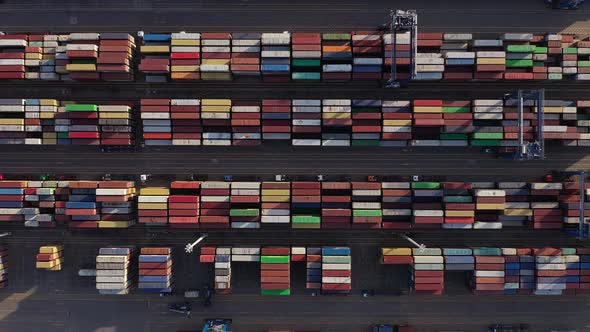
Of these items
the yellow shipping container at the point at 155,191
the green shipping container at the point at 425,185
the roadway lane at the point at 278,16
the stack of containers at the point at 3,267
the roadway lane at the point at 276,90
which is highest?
the roadway lane at the point at 278,16

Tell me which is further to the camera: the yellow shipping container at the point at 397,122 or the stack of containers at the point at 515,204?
the stack of containers at the point at 515,204

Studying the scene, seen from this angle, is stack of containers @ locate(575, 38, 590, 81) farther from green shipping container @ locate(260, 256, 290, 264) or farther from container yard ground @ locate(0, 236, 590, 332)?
green shipping container @ locate(260, 256, 290, 264)

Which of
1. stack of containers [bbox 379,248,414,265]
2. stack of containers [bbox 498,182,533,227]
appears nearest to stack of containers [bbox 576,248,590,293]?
stack of containers [bbox 498,182,533,227]

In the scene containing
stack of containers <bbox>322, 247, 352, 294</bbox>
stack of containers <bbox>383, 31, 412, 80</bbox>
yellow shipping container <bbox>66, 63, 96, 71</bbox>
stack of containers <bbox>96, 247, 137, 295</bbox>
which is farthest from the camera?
stack of containers <bbox>322, 247, 352, 294</bbox>

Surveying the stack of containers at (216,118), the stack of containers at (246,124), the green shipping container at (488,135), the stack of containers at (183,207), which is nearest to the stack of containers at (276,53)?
the stack of containers at (246,124)

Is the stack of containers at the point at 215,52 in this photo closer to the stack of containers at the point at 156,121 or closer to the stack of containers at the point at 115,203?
the stack of containers at the point at 156,121

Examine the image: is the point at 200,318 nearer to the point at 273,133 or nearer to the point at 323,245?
the point at 323,245
